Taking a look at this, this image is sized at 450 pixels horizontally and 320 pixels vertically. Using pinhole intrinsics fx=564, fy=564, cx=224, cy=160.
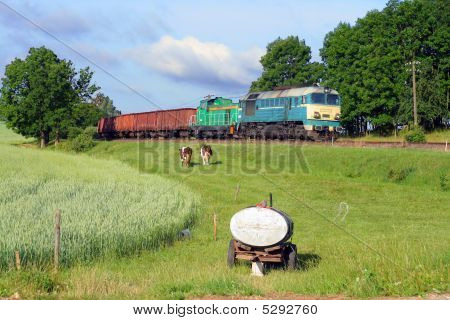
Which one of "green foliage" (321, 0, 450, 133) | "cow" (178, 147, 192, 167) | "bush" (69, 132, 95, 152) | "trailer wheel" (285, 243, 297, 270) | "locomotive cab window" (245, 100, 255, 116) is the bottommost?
"trailer wheel" (285, 243, 297, 270)

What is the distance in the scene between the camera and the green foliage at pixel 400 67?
6112 cm

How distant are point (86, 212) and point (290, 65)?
→ 67.5 meters

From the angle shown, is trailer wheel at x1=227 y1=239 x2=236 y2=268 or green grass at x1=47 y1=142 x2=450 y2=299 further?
trailer wheel at x1=227 y1=239 x2=236 y2=268

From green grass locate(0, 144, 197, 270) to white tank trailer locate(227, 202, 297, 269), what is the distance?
526 centimetres

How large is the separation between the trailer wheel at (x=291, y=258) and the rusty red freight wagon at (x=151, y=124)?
45.1 meters

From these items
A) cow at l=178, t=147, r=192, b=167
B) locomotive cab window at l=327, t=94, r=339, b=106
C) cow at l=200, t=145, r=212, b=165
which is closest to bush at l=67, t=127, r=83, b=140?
cow at l=178, t=147, r=192, b=167

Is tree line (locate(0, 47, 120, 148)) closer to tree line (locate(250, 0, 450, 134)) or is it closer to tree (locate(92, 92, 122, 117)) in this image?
tree line (locate(250, 0, 450, 134))

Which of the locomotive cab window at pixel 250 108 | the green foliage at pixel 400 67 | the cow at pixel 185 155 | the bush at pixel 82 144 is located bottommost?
the cow at pixel 185 155

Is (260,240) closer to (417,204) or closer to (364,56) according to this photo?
(417,204)

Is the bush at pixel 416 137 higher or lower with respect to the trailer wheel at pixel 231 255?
higher

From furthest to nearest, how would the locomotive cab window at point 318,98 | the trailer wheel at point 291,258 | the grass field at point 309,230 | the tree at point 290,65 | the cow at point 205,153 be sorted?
1. the tree at point 290,65
2. the locomotive cab window at point 318,98
3. the cow at point 205,153
4. the trailer wheel at point 291,258
5. the grass field at point 309,230

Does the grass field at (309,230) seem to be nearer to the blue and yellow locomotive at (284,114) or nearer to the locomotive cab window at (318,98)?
the blue and yellow locomotive at (284,114)

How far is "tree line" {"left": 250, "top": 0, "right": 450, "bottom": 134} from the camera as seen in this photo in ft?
201

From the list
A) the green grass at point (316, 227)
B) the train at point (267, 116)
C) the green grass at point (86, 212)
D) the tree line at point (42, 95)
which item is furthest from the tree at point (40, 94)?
the green grass at point (86, 212)
